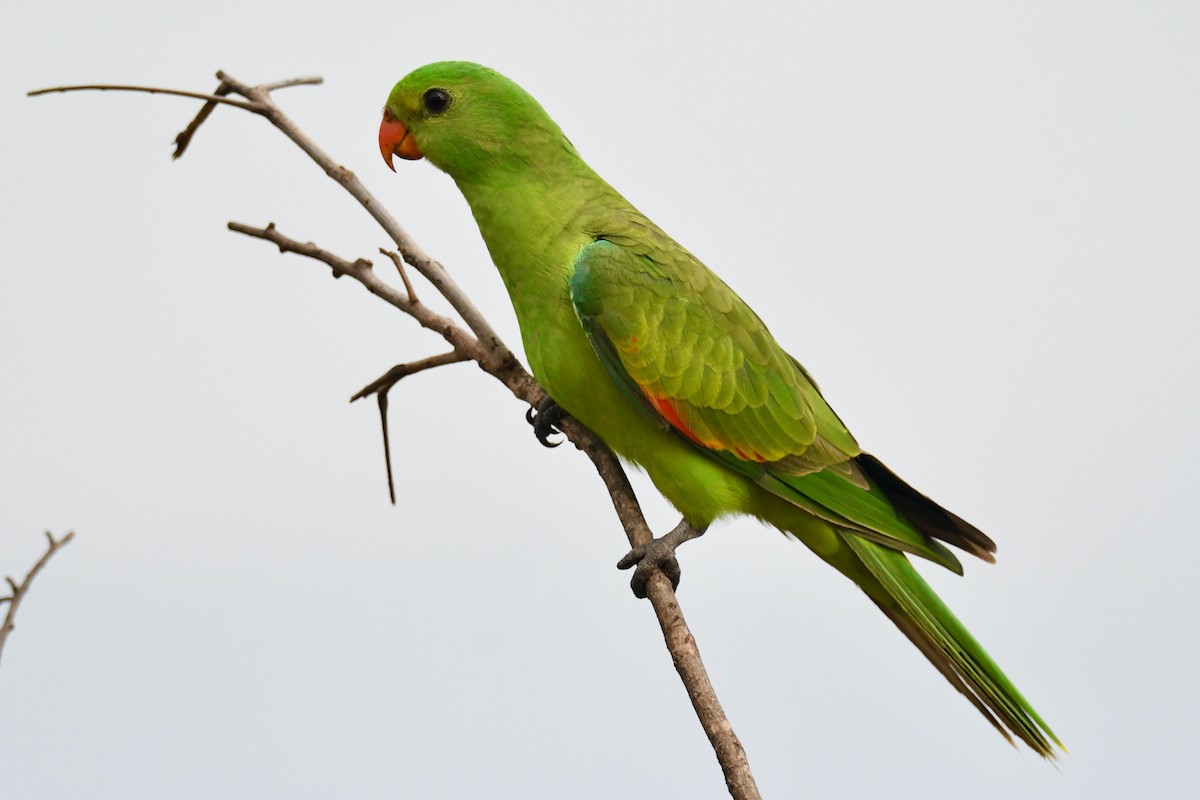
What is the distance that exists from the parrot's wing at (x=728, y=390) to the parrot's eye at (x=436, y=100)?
53cm

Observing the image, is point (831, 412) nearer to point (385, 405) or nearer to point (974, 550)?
point (974, 550)

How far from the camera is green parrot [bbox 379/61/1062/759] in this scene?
2.86 m

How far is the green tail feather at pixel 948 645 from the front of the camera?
2.79 m

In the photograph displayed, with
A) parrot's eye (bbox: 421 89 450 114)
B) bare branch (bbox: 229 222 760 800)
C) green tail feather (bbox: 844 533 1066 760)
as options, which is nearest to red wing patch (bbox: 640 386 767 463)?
bare branch (bbox: 229 222 760 800)

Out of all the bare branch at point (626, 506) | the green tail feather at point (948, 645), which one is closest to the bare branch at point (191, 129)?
the bare branch at point (626, 506)

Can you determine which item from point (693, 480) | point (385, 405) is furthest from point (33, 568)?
point (693, 480)

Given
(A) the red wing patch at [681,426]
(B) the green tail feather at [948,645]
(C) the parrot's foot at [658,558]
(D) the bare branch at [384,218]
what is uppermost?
(D) the bare branch at [384,218]

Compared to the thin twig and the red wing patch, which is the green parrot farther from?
the thin twig

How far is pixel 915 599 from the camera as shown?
300 cm

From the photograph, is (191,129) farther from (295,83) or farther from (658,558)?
(658,558)

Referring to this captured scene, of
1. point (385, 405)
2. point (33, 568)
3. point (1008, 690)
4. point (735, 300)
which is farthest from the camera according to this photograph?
point (735, 300)

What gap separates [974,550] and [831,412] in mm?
562

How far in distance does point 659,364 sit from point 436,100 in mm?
901

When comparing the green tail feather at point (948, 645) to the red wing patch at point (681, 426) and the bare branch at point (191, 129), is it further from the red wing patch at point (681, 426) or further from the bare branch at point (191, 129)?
the bare branch at point (191, 129)
